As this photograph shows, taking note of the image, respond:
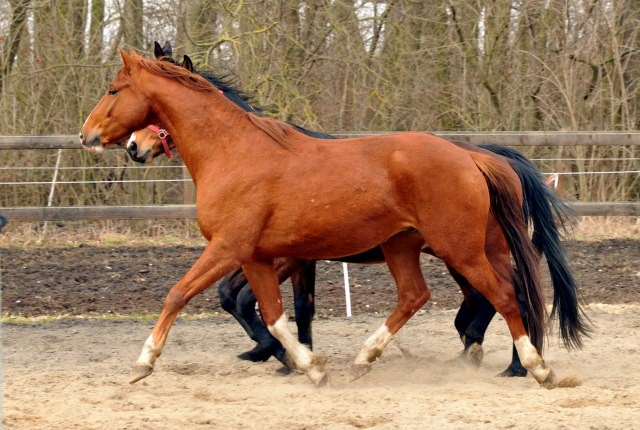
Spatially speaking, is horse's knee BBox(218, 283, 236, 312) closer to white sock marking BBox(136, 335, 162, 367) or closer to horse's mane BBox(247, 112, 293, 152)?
white sock marking BBox(136, 335, 162, 367)

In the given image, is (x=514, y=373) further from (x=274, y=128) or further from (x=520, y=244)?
(x=274, y=128)

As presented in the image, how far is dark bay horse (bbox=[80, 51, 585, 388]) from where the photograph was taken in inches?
146

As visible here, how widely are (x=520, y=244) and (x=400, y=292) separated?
791 millimetres

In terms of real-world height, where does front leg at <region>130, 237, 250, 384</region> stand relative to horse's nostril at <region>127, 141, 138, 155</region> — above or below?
below

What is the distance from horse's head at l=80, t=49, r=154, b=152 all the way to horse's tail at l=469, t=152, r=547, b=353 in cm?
206

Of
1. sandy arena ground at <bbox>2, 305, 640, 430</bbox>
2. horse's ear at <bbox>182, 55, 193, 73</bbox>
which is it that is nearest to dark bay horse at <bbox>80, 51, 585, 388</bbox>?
horse's ear at <bbox>182, 55, 193, 73</bbox>

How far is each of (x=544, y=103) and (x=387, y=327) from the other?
7256 millimetres

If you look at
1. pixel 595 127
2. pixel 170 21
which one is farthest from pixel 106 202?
pixel 595 127

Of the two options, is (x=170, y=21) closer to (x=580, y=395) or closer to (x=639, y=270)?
(x=639, y=270)

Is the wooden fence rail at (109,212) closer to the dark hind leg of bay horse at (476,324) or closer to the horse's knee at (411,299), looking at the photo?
the dark hind leg of bay horse at (476,324)

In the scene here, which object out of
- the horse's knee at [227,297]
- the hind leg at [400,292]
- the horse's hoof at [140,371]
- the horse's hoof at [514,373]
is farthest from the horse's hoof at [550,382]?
the horse's hoof at [140,371]

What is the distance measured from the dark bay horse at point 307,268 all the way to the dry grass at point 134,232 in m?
3.95

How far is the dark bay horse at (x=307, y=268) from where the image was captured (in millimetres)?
4273

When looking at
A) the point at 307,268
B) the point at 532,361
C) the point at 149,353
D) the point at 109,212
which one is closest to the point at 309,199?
the point at 307,268
